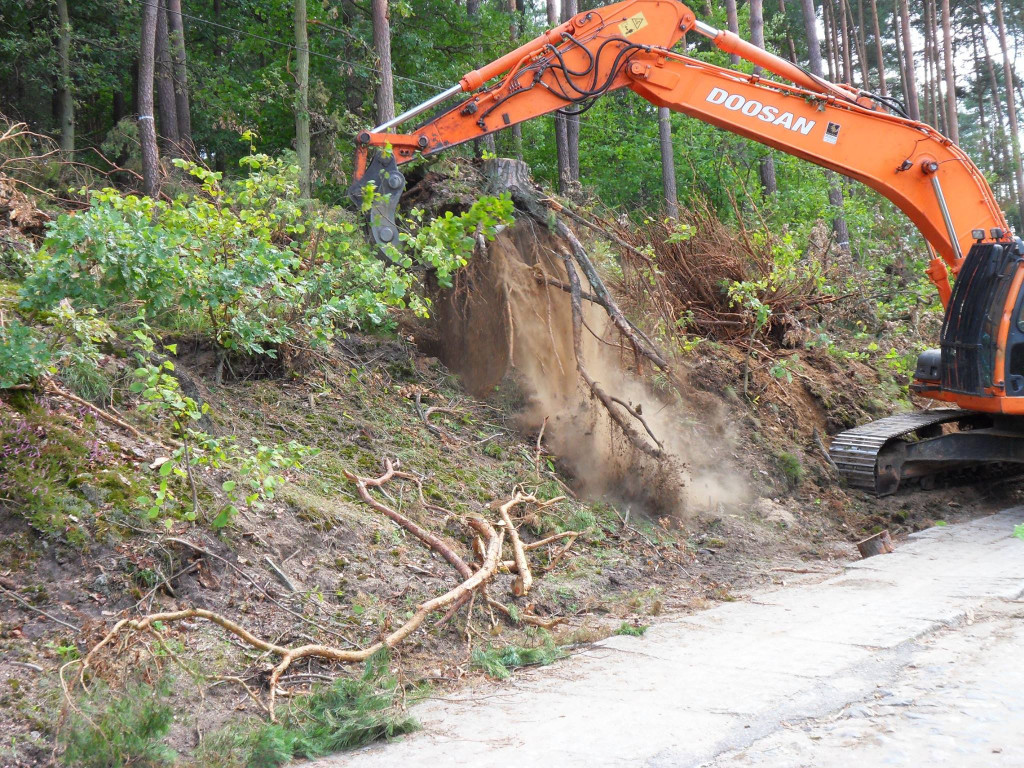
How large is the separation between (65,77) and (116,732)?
14605 millimetres

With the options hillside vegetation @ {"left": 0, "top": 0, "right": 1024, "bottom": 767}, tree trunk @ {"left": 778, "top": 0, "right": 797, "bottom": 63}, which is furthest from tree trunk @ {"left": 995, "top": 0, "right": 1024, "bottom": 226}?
hillside vegetation @ {"left": 0, "top": 0, "right": 1024, "bottom": 767}

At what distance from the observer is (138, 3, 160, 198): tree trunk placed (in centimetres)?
1274

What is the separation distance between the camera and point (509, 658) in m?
4.96

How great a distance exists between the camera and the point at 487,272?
30.1ft

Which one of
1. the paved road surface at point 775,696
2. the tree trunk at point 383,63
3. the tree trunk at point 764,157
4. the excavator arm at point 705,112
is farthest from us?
the tree trunk at point 764,157

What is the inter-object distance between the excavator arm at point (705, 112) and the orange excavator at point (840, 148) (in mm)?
13

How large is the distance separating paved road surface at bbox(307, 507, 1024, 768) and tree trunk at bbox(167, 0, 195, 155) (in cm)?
1386

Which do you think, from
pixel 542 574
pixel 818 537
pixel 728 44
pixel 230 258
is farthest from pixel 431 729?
pixel 728 44

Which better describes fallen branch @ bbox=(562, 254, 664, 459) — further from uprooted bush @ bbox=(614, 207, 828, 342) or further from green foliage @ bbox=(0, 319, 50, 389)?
green foliage @ bbox=(0, 319, 50, 389)

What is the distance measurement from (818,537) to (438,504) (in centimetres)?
409

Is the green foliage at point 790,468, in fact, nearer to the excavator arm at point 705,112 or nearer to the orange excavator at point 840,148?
the orange excavator at point 840,148

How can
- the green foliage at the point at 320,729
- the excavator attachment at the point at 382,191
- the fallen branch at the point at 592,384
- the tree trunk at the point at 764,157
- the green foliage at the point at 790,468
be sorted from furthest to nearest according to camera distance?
the tree trunk at the point at 764,157
the green foliage at the point at 790,468
the fallen branch at the point at 592,384
the excavator attachment at the point at 382,191
the green foliage at the point at 320,729

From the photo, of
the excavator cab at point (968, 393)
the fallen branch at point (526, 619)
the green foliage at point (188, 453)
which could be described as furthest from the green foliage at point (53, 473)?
the excavator cab at point (968, 393)

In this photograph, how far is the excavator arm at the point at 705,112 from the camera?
760 cm
